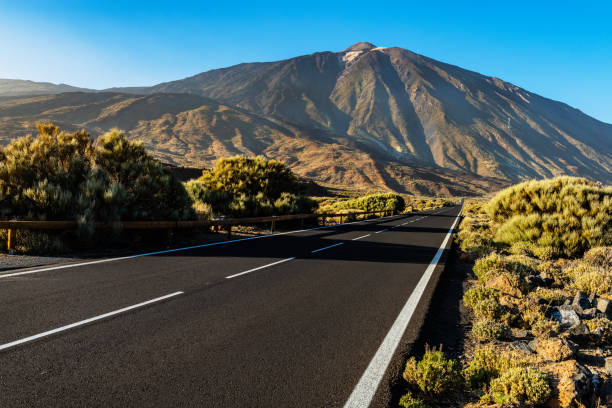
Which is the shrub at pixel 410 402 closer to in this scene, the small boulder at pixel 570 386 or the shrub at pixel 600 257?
the small boulder at pixel 570 386

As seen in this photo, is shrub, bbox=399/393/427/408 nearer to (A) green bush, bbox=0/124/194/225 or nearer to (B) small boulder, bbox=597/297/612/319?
(B) small boulder, bbox=597/297/612/319

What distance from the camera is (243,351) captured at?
365 cm

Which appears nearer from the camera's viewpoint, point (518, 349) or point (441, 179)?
point (518, 349)

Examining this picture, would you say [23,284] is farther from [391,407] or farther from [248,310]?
[391,407]

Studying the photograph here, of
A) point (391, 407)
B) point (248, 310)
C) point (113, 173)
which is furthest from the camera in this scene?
point (113, 173)

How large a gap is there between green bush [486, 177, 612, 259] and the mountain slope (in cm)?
11559

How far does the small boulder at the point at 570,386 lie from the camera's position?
293cm

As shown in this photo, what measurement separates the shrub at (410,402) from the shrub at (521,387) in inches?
27.0

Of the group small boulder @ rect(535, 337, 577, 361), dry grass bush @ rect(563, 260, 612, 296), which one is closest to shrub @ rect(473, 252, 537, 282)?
dry grass bush @ rect(563, 260, 612, 296)

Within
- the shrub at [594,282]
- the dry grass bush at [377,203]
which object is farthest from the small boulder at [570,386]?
the dry grass bush at [377,203]

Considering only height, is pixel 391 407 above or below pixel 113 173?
below

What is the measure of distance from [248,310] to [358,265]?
440cm

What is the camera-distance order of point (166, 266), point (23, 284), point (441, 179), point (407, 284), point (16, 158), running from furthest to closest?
point (441, 179)
point (16, 158)
point (166, 266)
point (407, 284)
point (23, 284)

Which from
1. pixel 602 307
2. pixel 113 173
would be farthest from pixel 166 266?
pixel 602 307
